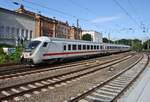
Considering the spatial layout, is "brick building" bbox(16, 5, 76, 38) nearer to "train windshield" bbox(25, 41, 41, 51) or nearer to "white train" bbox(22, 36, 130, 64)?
"white train" bbox(22, 36, 130, 64)

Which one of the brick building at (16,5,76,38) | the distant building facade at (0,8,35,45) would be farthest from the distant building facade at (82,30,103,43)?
the distant building facade at (0,8,35,45)

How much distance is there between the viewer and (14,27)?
4800 centimetres

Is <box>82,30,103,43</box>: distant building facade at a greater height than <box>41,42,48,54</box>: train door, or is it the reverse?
<box>82,30,103,43</box>: distant building facade

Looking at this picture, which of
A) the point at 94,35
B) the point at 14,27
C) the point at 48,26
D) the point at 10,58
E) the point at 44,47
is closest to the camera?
the point at 44,47

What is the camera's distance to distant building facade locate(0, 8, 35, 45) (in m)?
44.8

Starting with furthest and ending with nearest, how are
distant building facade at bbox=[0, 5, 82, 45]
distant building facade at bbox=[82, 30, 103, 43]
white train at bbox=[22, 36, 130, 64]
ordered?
1. distant building facade at bbox=[82, 30, 103, 43]
2. distant building facade at bbox=[0, 5, 82, 45]
3. white train at bbox=[22, 36, 130, 64]

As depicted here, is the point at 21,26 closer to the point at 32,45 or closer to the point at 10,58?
the point at 10,58

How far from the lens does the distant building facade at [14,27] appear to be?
1762 inches

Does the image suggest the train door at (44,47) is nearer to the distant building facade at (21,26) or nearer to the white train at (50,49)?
the white train at (50,49)

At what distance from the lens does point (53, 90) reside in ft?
38.4

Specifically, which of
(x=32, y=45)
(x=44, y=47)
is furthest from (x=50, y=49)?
(x=32, y=45)

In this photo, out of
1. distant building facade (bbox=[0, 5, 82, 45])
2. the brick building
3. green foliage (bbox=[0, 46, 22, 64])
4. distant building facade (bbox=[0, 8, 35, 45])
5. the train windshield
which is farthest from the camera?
the brick building

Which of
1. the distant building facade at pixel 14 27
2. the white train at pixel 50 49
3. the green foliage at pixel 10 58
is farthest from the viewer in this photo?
the distant building facade at pixel 14 27

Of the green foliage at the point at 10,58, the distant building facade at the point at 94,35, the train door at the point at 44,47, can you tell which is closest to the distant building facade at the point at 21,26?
the green foliage at the point at 10,58
